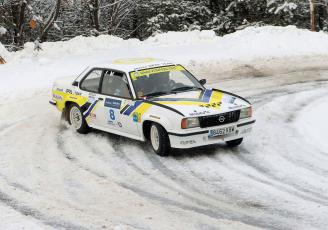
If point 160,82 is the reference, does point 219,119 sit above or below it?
below

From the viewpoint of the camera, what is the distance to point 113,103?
1088cm

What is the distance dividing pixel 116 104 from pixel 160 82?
864 mm

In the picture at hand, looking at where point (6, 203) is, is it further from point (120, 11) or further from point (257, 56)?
point (120, 11)

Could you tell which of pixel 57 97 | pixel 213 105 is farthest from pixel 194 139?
pixel 57 97

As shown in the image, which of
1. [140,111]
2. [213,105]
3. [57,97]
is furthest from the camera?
[57,97]

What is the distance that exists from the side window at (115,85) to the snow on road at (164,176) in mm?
866

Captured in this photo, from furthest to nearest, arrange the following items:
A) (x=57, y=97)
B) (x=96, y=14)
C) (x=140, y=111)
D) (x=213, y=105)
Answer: (x=96, y=14) < (x=57, y=97) < (x=140, y=111) < (x=213, y=105)

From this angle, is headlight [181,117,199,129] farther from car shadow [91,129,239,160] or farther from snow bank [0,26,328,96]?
snow bank [0,26,328,96]

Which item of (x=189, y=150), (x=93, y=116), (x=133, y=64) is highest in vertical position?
(x=133, y=64)

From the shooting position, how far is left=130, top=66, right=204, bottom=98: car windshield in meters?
10.7

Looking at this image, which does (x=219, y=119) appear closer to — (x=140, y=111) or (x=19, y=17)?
(x=140, y=111)

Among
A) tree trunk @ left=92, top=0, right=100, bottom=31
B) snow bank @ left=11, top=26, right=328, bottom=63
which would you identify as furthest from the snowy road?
tree trunk @ left=92, top=0, right=100, bottom=31

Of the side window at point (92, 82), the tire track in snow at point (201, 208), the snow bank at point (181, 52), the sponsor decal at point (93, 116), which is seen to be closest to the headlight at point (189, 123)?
the tire track in snow at point (201, 208)

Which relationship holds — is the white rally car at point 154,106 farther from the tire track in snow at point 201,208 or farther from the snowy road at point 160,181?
the tire track in snow at point 201,208
